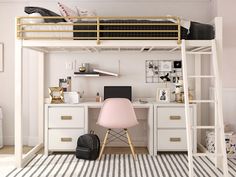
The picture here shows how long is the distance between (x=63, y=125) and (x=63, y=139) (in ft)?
0.64

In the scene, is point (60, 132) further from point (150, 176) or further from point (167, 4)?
point (167, 4)

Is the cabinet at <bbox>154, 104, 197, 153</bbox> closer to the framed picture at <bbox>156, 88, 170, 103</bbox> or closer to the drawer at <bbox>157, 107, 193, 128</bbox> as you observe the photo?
the drawer at <bbox>157, 107, 193, 128</bbox>

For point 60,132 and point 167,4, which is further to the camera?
point 167,4

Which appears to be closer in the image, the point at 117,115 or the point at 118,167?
the point at 118,167

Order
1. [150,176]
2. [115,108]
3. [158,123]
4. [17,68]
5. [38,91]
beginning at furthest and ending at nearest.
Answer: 1. [38,91]
2. [158,123]
3. [115,108]
4. [17,68]
5. [150,176]

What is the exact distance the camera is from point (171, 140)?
447 cm

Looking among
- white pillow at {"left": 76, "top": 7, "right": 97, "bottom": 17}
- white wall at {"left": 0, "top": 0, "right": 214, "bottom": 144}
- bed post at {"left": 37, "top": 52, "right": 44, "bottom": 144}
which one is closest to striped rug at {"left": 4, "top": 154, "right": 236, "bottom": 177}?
bed post at {"left": 37, "top": 52, "right": 44, "bottom": 144}

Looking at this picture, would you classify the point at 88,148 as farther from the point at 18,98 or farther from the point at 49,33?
the point at 49,33

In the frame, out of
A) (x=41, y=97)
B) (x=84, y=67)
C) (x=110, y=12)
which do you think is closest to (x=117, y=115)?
(x=84, y=67)

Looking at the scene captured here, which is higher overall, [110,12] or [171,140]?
[110,12]

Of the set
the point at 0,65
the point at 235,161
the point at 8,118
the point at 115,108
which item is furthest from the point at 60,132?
the point at 235,161

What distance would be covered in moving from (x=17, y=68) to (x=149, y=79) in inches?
83.4

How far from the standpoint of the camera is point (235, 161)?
13.9ft

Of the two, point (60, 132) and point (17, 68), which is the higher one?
point (17, 68)
